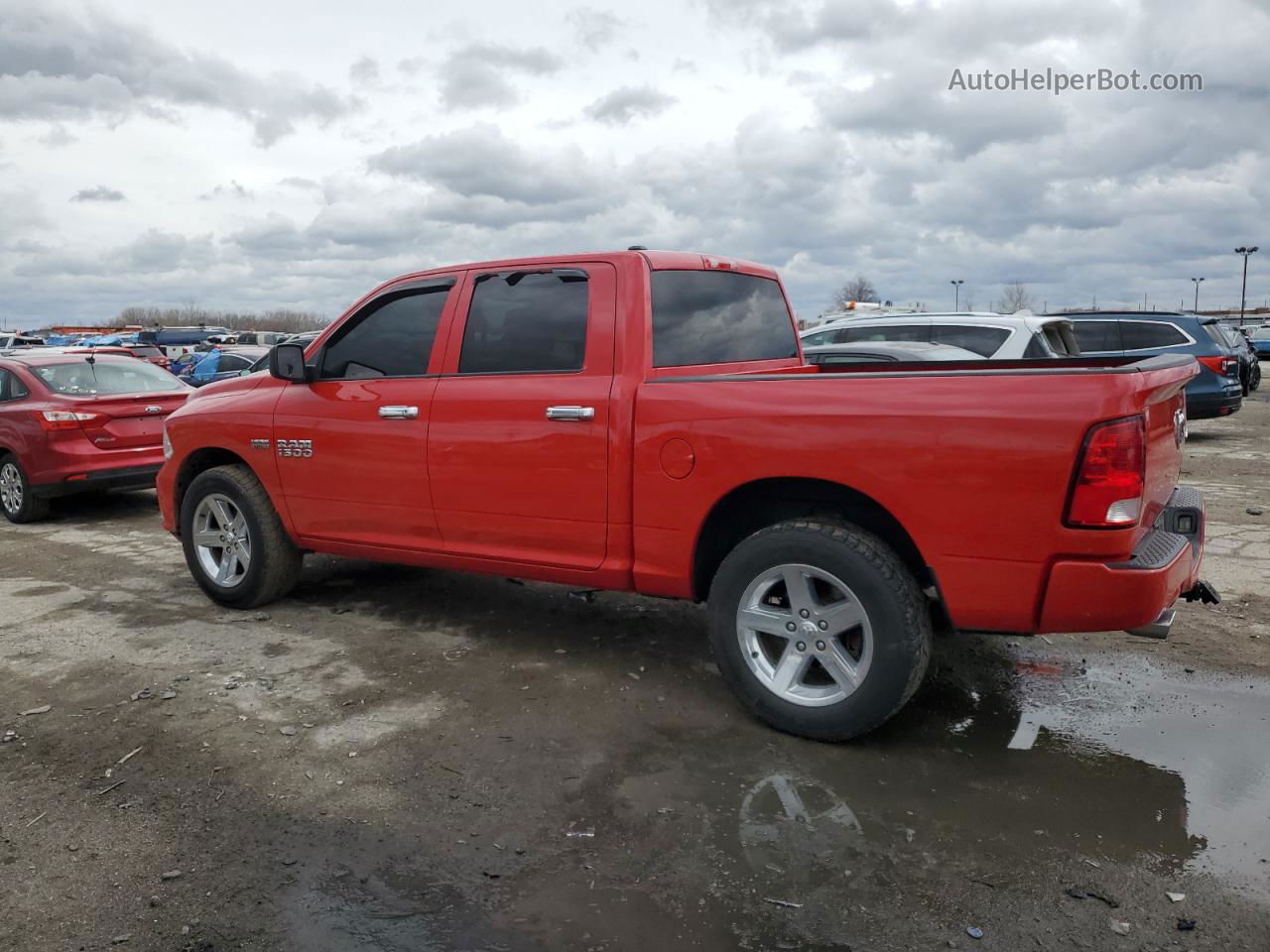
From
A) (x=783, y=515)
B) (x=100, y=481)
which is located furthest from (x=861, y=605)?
(x=100, y=481)

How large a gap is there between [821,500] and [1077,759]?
1.37 metres

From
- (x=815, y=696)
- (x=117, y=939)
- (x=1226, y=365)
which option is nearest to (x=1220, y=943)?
(x=815, y=696)

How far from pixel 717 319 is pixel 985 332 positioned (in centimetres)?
579

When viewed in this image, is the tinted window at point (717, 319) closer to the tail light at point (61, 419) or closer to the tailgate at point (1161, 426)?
the tailgate at point (1161, 426)

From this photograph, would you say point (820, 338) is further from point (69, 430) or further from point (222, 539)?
point (69, 430)

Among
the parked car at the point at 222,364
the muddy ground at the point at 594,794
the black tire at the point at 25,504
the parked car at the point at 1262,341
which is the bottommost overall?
the muddy ground at the point at 594,794

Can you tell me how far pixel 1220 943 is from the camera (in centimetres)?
262

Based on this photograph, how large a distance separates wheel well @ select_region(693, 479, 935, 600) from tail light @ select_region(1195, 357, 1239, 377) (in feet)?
37.1

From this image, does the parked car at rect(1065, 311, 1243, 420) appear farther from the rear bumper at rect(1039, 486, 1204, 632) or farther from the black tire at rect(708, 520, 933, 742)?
the black tire at rect(708, 520, 933, 742)

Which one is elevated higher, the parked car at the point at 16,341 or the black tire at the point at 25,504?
the parked car at the point at 16,341

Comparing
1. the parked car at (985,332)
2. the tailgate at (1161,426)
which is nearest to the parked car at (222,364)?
the parked car at (985,332)

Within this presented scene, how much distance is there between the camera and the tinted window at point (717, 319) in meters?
4.46

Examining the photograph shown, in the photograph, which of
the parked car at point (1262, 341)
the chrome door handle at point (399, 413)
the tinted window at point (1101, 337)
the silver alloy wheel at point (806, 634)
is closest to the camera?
the silver alloy wheel at point (806, 634)

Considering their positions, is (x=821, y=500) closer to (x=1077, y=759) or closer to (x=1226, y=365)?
(x=1077, y=759)
